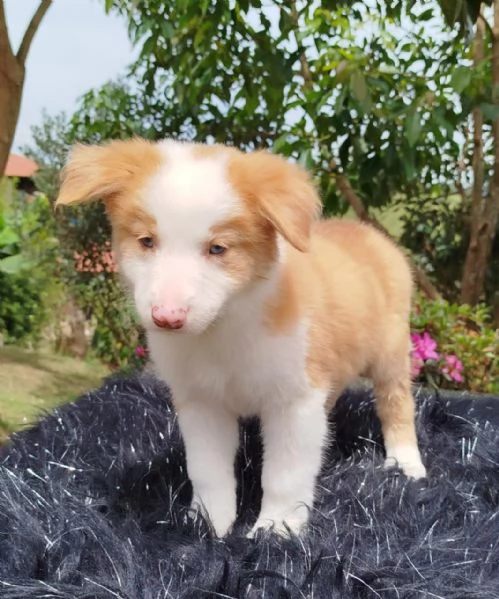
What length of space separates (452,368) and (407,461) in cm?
108

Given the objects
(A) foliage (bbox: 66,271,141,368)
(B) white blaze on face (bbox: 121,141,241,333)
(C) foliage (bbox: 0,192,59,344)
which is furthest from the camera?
(A) foliage (bbox: 66,271,141,368)

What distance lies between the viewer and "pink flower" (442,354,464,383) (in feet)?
9.07

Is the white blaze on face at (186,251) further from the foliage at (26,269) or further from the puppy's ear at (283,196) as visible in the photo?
the foliage at (26,269)

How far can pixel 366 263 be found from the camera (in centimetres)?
173

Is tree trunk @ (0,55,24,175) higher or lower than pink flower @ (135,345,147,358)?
higher

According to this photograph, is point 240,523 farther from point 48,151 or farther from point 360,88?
point 48,151

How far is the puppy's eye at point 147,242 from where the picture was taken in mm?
1178

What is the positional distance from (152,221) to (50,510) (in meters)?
0.61

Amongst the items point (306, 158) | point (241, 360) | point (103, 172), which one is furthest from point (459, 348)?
point (103, 172)

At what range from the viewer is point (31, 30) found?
1741 millimetres

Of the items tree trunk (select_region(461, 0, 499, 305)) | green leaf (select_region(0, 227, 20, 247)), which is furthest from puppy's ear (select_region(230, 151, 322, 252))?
tree trunk (select_region(461, 0, 499, 305))

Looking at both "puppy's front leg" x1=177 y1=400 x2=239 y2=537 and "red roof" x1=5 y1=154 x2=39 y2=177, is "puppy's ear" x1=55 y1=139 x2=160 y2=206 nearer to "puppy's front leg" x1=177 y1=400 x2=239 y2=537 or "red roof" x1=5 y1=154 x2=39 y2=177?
"puppy's front leg" x1=177 y1=400 x2=239 y2=537

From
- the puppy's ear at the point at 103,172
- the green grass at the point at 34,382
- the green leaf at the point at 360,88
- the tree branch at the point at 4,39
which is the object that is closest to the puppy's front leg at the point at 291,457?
the puppy's ear at the point at 103,172

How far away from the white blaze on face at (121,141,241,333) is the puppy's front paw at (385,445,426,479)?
0.79 m
